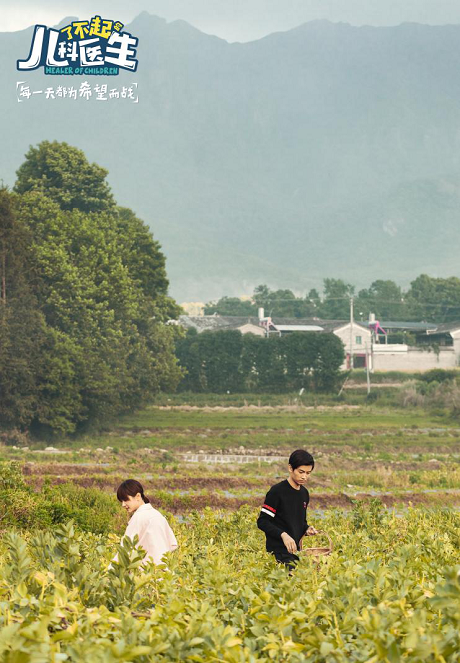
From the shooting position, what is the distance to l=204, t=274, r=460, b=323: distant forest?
109938 mm

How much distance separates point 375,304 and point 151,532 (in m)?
113

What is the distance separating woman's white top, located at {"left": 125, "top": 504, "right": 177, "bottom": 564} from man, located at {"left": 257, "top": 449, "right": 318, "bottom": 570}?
2.54 feet

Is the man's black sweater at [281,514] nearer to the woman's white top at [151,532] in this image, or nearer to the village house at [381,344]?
the woman's white top at [151,532]

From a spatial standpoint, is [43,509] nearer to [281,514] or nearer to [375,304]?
[281,514]

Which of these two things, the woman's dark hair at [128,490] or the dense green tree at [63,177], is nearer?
the woman's dark hair at [128,490]

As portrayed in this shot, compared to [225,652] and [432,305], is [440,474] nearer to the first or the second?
[225,652]

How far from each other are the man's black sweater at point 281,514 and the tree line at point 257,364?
50.6m

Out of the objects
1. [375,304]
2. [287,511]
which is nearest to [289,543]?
[287,511]

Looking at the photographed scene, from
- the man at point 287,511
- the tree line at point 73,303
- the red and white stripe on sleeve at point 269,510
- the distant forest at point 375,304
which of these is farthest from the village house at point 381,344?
the red and white stripe on sleeve at point 269,510

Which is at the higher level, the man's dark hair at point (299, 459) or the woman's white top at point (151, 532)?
the man's dark hair at point (299, 459)

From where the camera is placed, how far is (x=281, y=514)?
6777 mm

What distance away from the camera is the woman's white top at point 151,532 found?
634 cm

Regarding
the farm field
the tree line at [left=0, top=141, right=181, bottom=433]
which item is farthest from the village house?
the tree line at [left=0, top=141, right=181, bottom=433]

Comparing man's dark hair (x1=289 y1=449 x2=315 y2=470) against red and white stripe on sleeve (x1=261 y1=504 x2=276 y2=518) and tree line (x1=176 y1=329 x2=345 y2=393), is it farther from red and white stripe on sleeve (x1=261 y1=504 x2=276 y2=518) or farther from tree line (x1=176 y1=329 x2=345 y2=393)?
tree line (x1=176 y1=329 x2=345 y2=393)
